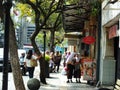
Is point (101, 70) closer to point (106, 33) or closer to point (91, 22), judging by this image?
point (106, 33)

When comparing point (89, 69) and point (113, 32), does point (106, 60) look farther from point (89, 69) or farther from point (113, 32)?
point (113, 32)

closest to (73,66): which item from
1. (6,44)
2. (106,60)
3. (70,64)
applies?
(70,64)

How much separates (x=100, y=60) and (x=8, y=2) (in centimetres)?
1214

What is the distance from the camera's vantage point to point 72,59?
26.2 meters

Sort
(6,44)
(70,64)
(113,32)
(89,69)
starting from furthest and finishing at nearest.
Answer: (70,64) → (89,69) → (113,32) → (6,44)

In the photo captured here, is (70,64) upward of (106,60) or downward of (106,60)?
downward

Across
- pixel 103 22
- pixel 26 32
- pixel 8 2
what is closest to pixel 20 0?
pixel 103 22

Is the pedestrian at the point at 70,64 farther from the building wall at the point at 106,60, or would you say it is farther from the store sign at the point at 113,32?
the store sign at the point at 113,32

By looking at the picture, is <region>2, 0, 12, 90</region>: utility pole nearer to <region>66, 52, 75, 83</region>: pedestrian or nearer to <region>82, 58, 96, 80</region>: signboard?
<region>82, 58, 96, 80</region>: signboard

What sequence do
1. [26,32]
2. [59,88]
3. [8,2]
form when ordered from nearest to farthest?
[8,2]
[59,88]
[26,32]

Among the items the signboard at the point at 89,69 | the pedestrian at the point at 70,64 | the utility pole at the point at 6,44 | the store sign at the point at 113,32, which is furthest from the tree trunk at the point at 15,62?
the pedestrian at the point at 70,64

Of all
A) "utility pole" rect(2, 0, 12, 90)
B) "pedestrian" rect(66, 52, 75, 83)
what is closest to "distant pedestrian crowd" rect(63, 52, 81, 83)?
"pedestrian" rect(66, 52, 75, 83)

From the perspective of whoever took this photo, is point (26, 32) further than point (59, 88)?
Yes

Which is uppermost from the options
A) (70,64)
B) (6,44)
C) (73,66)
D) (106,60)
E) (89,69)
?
(6,44)
